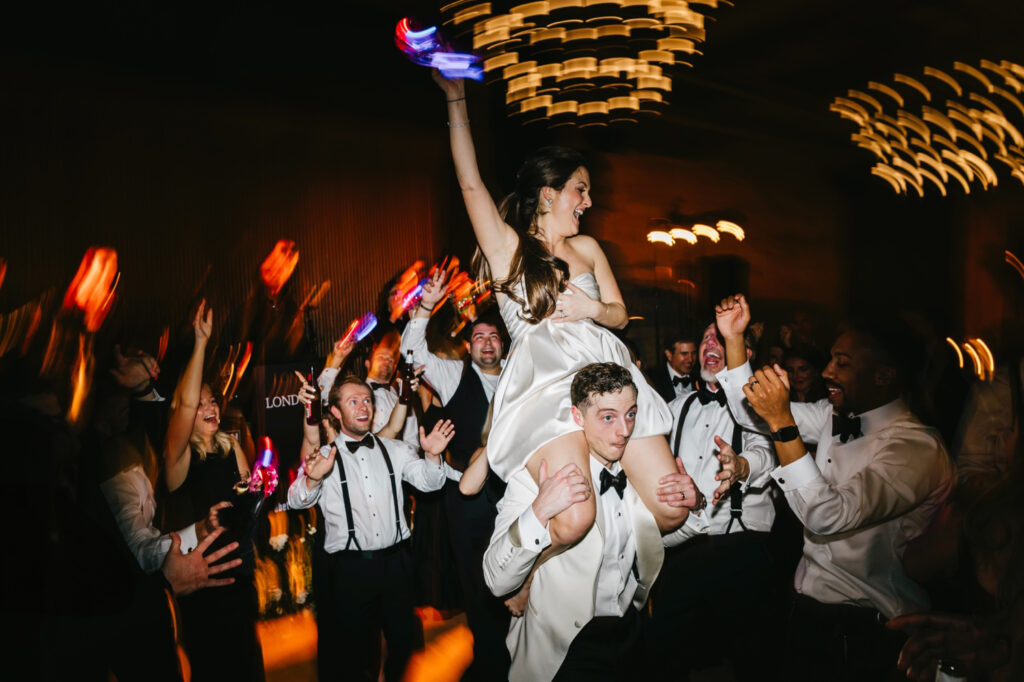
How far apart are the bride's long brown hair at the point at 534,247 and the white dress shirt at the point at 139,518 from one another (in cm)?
154

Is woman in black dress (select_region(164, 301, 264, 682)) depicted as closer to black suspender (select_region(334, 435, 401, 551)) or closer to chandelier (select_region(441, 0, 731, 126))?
black suspender (select_region(334, 435, 401, 551))

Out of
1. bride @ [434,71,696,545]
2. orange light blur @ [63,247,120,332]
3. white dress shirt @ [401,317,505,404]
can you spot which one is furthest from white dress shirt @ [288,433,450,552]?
orange light blur @ [63,247,120,332]

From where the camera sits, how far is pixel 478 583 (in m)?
3.87

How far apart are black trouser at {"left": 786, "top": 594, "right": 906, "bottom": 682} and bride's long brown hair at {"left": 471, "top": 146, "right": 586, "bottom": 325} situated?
1575 millimetres

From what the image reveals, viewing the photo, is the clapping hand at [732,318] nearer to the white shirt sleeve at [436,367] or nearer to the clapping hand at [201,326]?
the white shirt sleeve at [436,367]

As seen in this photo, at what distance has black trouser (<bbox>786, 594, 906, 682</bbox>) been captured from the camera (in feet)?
8.61

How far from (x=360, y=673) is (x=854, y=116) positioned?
32.6ft

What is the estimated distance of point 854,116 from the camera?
A: 33.3 ft

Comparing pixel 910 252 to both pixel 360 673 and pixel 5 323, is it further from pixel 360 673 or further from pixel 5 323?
pixel 5 323

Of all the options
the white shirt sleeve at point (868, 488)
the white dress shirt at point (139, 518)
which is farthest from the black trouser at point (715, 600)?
the white dress shirt at point (139, 518)

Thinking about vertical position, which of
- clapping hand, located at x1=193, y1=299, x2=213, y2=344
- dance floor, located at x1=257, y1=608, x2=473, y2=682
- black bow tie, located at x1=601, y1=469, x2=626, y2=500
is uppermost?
clapping hand, located at x1=193, y1=299, x2=213, y2=344

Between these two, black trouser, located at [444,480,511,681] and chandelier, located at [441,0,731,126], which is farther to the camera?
chandelier, located at [441,0,731,126]

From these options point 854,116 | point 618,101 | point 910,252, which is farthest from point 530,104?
point 910,252

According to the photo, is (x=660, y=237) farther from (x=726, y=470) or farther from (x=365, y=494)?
(x=726, y=470)
